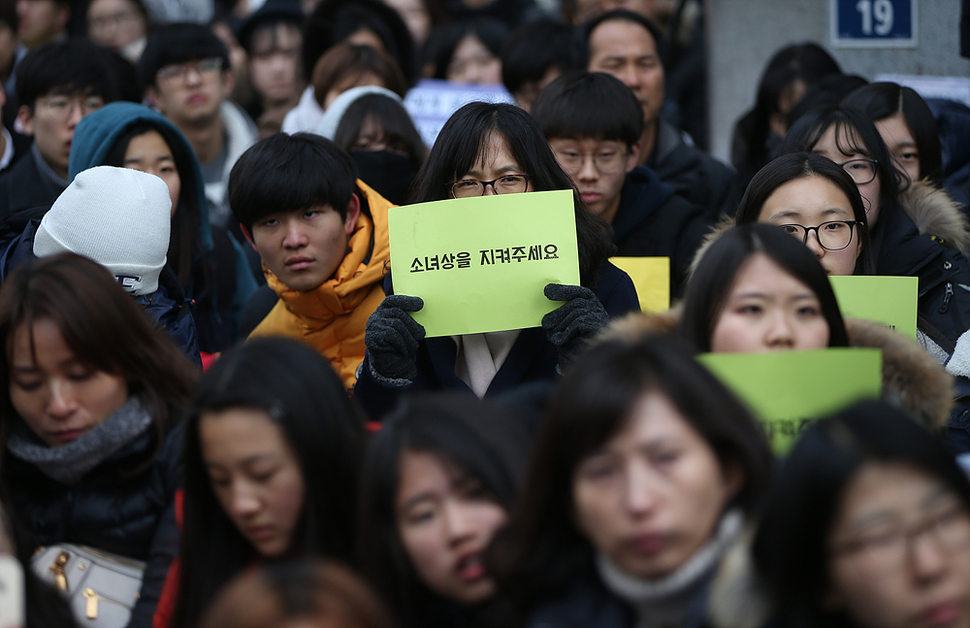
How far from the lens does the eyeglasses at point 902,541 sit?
6.42ft

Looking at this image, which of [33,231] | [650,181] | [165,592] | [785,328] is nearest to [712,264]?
[785,328]

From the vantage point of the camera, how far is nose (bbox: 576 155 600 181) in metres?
4.62

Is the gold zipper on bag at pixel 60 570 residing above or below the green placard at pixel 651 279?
below

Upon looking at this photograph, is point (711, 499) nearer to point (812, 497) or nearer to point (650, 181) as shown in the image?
point (812, 497)

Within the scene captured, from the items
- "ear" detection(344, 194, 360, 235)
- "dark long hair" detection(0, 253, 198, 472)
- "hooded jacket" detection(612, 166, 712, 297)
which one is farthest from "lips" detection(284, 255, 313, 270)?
"hooded jacket" detection(612, 166, 712, 297)

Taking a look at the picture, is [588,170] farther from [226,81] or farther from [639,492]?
[226,81]

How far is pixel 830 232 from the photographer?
3717 mm

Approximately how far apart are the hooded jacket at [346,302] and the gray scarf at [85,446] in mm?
1146

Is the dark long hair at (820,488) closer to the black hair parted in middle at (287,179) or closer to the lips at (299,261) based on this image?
the lips at (299,261)

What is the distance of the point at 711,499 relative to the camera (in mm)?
2154

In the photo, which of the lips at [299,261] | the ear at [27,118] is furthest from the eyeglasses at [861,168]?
the ear at [27,118]

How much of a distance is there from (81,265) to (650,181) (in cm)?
283

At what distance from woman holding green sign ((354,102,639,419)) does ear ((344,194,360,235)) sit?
0.58 meters

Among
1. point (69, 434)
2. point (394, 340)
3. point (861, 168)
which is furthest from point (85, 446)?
point (861, 168)
